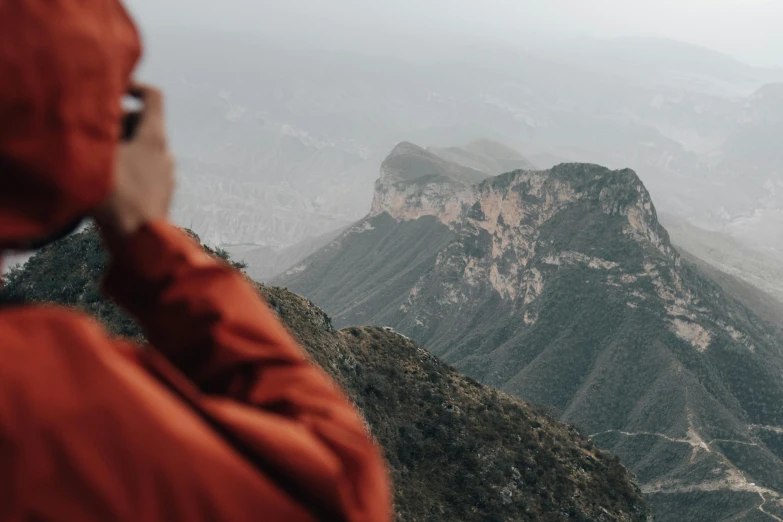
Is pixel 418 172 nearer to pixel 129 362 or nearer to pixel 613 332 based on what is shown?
pixel 613 332

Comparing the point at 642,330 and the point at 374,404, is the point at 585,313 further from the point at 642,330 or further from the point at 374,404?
the point at 374,404

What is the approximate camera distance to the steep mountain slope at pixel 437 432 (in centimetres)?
2831

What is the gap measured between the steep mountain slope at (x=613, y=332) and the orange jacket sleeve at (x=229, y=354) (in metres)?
71.6

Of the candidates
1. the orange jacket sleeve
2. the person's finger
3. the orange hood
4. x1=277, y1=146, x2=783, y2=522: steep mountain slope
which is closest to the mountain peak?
x1=277, y1=146, x2=783, y2=522: steep mountain slope

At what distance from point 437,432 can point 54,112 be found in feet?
102

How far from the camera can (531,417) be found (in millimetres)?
38000

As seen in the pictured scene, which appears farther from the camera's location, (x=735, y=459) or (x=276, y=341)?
(x=735, y=459)

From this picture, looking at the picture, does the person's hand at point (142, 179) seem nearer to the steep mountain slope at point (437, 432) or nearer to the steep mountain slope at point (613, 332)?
the steep mountain slope at point (437, 432)

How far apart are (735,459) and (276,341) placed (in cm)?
8652

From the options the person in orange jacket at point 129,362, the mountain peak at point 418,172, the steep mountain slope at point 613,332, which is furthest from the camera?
the mountain peak at point 418,172

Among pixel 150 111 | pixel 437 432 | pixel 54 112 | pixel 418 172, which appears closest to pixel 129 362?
pixel 54 112

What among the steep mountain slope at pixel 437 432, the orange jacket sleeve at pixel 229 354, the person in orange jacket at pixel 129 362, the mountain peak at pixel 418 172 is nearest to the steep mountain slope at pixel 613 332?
the steep mountain slope at pixel 437 432

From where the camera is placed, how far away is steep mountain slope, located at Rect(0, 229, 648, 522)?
1115 inches

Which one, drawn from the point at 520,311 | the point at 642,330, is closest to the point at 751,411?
the point at 642,330
